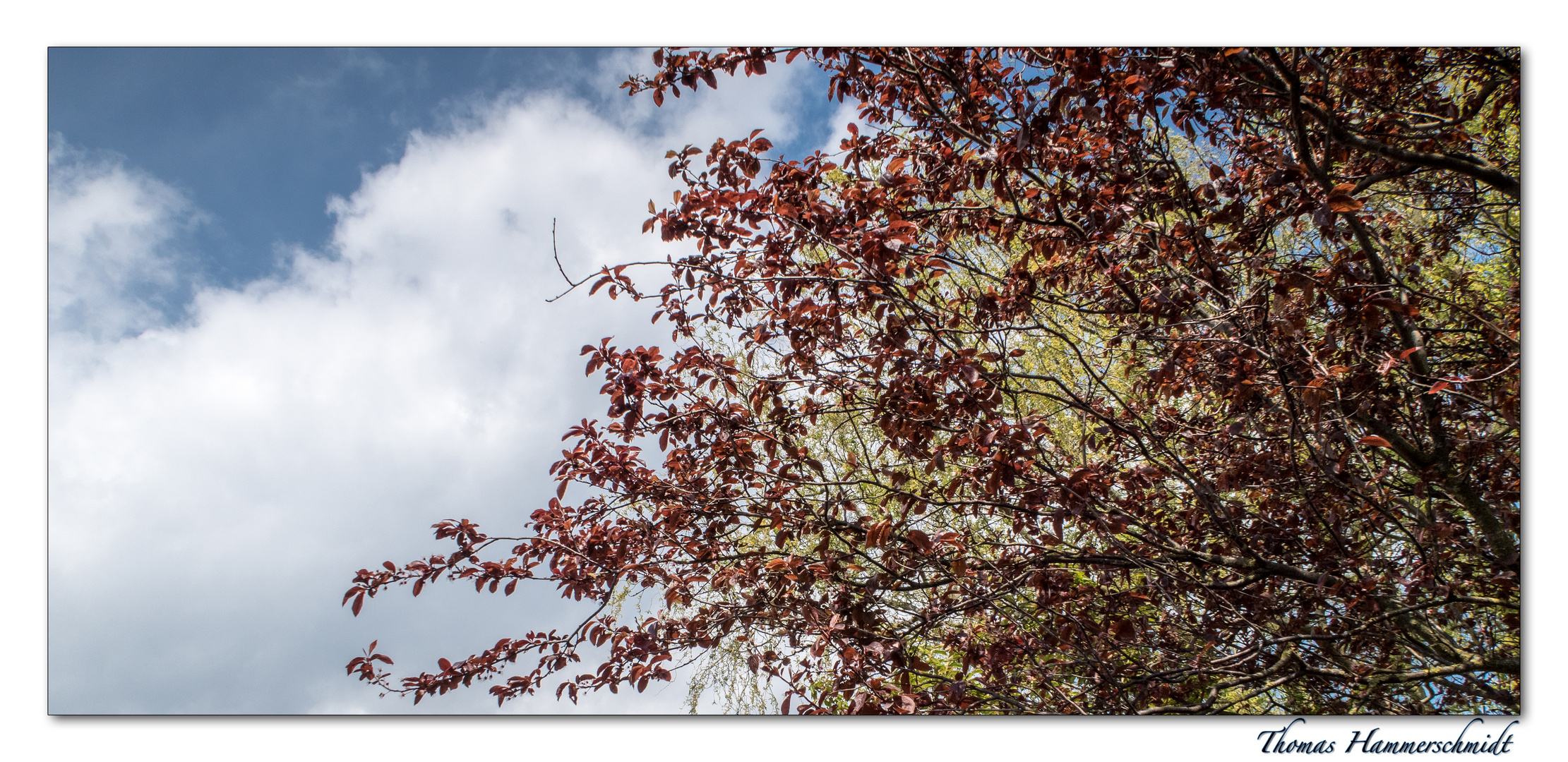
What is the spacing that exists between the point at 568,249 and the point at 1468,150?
2.65 metres

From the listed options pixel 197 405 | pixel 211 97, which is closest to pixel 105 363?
pixel 197 405

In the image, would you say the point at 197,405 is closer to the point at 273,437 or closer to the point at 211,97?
the point at 273,437

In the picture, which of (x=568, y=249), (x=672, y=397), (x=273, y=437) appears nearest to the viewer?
(x=672, y=397)

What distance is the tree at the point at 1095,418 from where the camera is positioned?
199cm

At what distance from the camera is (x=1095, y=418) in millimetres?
2232

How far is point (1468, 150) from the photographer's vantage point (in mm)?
2385

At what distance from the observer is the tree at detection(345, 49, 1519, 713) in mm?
1992

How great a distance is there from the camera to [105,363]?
237cm
